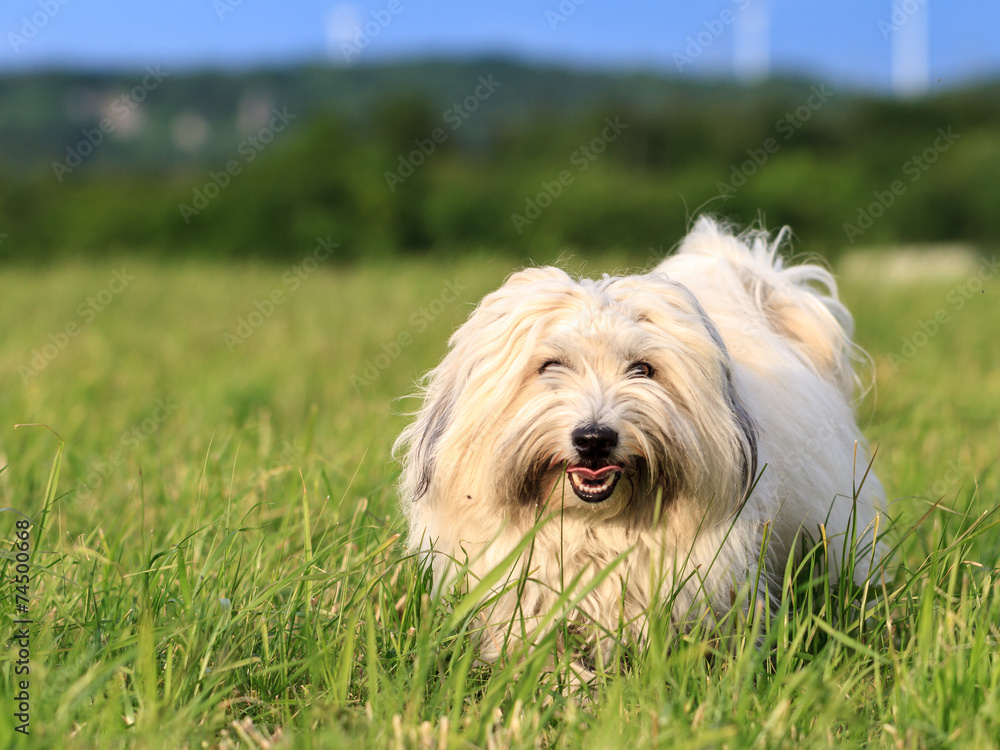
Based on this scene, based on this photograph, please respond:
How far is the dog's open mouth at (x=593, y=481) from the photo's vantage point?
8.84ft

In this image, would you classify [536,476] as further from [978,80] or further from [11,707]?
[978,80]

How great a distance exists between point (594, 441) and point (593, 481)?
15cm

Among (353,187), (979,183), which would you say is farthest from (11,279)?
(979,183)

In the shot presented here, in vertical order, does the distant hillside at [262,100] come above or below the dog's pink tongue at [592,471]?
above
